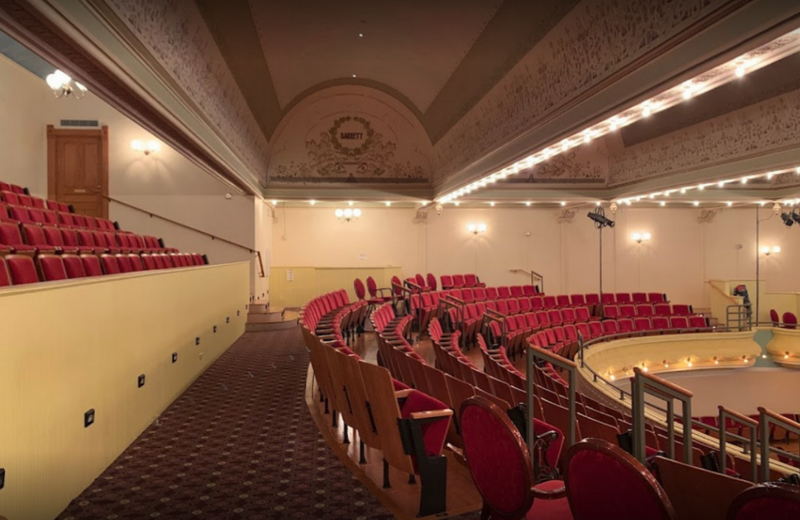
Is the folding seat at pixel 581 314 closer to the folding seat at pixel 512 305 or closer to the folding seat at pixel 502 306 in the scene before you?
the folding seat at pixel 512 305

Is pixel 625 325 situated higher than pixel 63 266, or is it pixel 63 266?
pixel 63 266

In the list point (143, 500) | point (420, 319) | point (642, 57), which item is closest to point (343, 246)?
point (420, 319)

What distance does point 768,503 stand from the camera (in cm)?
127

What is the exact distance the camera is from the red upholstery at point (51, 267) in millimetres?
3992

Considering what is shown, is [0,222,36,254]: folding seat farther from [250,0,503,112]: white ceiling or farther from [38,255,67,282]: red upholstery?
[250,0,503,112]: white ceiling

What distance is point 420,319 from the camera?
9766mm

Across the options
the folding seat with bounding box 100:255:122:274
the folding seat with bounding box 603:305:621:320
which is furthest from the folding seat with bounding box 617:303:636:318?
the folding seat with bounding box 100:255:122:274

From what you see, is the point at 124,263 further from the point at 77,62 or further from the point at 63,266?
the point at 77,62

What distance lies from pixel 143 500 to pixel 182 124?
Answer: 3601 millimetres

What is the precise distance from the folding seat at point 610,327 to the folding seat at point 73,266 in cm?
952

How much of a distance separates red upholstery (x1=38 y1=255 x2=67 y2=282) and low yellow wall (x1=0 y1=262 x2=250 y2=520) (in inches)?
22.8

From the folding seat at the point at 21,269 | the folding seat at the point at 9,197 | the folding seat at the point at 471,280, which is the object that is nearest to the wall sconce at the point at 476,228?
the folding seat at the point at 471,280

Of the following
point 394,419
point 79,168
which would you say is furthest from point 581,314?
point 79,168

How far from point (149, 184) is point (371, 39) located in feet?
18.1
